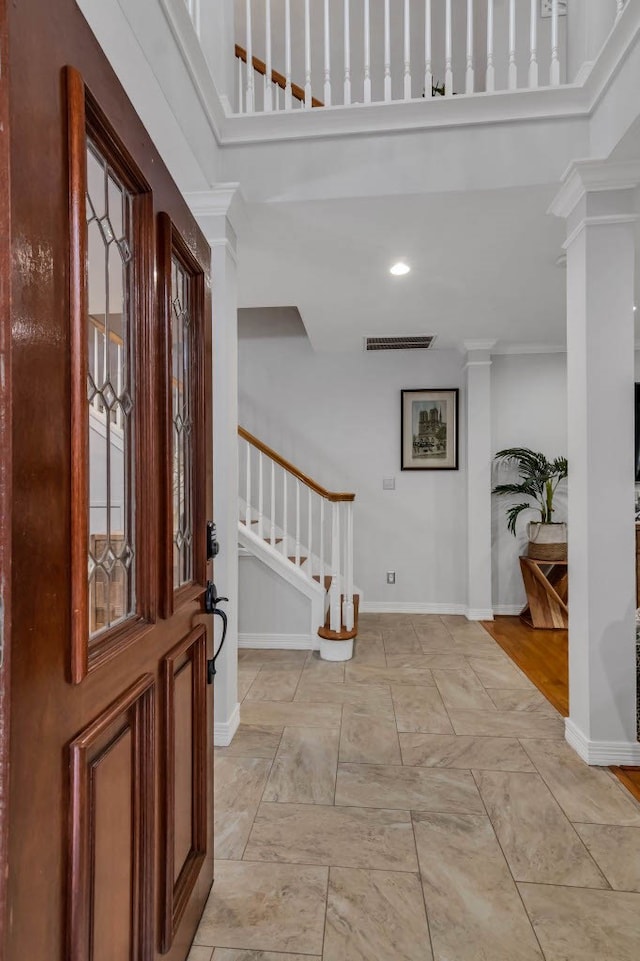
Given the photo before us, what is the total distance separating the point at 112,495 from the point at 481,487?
3.97 m

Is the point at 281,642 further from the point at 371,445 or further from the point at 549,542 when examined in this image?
the point at 549,542

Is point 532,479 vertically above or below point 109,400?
below

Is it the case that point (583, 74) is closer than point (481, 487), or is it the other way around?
point (583, 74)

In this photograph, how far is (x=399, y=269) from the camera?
9.73ft

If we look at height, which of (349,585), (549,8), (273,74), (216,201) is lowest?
(349,585)

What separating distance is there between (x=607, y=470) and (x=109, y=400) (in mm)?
2055

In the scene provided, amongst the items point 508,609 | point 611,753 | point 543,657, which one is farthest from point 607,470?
point 508,609

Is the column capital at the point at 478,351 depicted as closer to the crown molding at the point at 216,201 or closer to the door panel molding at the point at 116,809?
the crown molding at the point at 216,201

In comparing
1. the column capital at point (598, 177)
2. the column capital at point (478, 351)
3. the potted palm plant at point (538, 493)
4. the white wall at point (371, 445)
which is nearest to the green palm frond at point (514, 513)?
Answer: the potted palm plant at point (538, 493)

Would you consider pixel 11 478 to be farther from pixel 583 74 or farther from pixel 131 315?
pixel 583 74

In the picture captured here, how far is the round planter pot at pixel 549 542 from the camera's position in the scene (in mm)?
4234

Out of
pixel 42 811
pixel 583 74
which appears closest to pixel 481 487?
pixel 583 74

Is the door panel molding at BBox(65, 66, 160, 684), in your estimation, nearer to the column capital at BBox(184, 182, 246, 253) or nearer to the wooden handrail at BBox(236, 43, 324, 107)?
the column capital at BBox(184, 182, 246, 253)

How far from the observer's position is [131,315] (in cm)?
99
